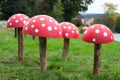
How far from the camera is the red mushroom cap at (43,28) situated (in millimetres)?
6121

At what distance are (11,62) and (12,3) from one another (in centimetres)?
2847

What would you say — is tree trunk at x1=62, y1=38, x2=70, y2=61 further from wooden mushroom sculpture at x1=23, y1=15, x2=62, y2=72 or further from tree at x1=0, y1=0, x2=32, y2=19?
tree at x1=0, y1=0, x2=32, y2=19

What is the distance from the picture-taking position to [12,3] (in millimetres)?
35844

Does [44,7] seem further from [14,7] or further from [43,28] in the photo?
[43,28]

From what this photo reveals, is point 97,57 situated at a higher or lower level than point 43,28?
lower

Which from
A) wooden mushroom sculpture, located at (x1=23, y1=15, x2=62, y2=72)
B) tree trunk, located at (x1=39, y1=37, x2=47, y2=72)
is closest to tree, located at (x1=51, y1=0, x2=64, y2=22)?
tree trunk, located at (x1=39, y1=37, x2=47, y2=72)

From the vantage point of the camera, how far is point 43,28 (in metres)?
6.14

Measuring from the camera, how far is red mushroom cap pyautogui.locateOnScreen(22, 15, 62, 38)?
6.12 meters

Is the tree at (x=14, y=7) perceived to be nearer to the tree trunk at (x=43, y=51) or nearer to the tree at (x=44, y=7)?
the tree at (x=44, y=7)

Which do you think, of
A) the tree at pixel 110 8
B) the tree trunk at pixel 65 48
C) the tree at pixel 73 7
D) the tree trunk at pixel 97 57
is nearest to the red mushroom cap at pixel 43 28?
the tree trunk at pixel 97 57

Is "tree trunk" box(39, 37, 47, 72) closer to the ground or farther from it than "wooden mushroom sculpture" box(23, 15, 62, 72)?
closer to the ground

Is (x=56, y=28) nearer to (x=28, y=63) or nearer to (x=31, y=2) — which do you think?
(x=28, y=63)

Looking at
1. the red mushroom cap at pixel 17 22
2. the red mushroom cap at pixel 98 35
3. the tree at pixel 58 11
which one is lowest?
the red mushroom cap at pixel 98 35

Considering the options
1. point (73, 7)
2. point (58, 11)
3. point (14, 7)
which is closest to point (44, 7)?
point (58, 11)
